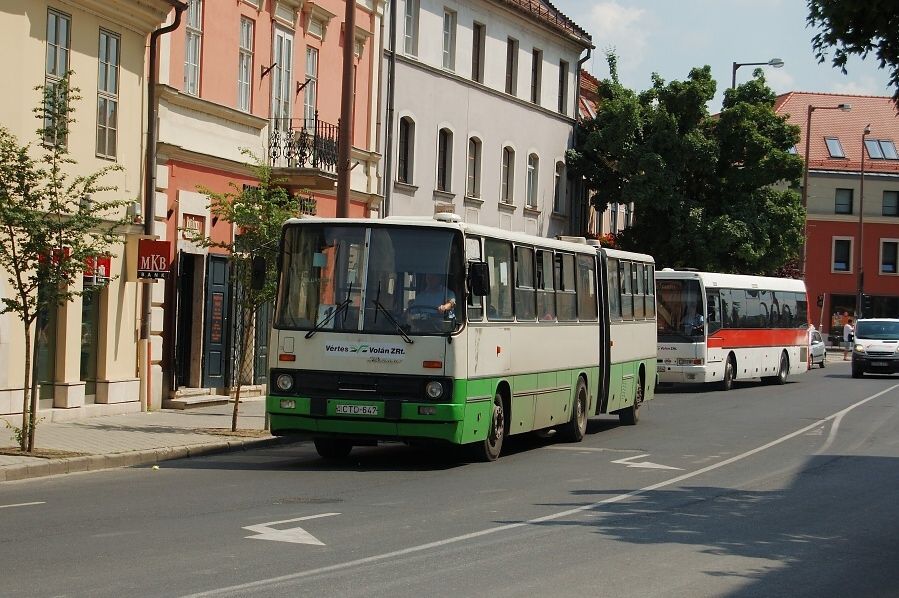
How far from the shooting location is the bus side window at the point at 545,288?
20500 millimetres

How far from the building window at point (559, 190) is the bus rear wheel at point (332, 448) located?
1188 inches

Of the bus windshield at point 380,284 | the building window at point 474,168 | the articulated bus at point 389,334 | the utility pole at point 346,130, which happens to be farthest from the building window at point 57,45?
the building window at point 474,168

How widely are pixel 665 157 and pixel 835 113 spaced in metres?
47.3

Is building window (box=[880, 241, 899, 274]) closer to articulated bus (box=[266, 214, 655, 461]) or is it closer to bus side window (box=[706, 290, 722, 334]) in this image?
bus side window (box=[706, 290, 722, 334])

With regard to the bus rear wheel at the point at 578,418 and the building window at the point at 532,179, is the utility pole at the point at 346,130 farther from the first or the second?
the building window at the point at 532,179

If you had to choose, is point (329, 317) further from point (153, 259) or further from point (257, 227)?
point (153, 259)

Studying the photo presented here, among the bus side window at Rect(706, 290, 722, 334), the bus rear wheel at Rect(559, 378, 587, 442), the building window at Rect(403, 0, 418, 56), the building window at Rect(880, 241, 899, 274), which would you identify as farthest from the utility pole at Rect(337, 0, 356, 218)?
the building window at Rect(880, 241, 899, 274)

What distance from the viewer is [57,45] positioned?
22156 mm

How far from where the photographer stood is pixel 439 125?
39.5m

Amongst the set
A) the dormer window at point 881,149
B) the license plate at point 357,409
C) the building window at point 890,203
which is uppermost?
the dormer window at point 881,149

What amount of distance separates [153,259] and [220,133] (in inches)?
160

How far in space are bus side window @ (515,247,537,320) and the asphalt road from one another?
6.42ft

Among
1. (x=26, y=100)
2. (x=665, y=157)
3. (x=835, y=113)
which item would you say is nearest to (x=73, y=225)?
(x=26, y=100)

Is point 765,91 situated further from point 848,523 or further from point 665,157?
point 848,523
